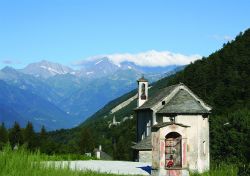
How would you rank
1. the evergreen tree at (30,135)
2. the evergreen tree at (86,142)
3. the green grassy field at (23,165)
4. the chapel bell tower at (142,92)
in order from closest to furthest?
1. the green grassy field at (23,165)
2. the chapel bell tower at (142,92)
3. the evergreen tree at (30,135)
4. the evergreen tree at (86,142)

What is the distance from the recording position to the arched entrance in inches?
1030

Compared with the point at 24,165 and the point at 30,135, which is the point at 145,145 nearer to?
the point at 24,165

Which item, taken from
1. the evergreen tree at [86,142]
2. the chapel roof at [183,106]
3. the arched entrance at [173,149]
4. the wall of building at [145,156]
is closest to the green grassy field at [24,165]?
the arched entrance at [173,149]

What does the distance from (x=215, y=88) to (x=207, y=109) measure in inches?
2979

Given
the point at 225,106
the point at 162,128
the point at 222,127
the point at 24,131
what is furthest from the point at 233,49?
the point at 162,128

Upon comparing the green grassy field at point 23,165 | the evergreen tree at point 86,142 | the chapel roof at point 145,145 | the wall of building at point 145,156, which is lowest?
the green grassy field at point 23,165

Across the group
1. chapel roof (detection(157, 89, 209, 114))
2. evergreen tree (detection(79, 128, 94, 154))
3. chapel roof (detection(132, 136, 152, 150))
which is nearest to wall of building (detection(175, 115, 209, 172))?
chapel roof (detection(157, 89, 209, 114))

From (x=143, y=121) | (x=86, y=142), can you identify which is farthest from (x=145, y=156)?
(x=86, y=142)

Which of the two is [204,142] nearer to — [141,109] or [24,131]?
[141,109]

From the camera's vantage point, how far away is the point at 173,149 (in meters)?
26.9

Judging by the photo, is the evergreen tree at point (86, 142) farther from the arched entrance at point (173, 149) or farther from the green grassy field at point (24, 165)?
the green grassy field at point (24, 165)

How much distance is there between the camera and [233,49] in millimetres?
142000

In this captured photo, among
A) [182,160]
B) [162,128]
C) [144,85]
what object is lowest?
[182,160]

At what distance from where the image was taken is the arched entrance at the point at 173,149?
85.8 feet
